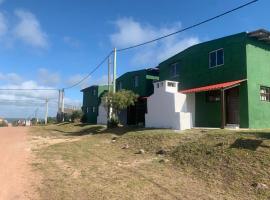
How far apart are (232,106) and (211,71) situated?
3209mm

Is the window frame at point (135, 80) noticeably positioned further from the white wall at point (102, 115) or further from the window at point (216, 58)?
the window at point (216, 58)

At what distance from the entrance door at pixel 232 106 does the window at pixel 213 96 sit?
2.19 ft

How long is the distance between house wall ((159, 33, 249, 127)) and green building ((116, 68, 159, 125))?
5751 millimetres

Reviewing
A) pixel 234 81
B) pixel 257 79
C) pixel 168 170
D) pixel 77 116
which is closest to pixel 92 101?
pixel 77 116

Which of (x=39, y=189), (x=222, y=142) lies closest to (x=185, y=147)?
(x=222, y=142)

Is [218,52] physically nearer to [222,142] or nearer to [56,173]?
[222,142]

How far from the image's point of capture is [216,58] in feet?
76.9

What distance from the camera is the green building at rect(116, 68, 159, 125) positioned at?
109ft

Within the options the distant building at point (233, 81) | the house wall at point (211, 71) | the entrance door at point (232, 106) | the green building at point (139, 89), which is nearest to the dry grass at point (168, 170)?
the distant building at point (233, 81)

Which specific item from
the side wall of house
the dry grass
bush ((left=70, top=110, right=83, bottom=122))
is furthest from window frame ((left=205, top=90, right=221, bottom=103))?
bush ((left=70, top=110, right=83, bottom=122))

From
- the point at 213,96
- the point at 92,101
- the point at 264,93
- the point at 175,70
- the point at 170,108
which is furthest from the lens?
the point at 92,101

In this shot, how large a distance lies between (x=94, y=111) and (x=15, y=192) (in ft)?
117

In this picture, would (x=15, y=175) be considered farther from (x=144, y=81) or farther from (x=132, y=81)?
(x=132, y=81)

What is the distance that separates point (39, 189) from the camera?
32.4 ft
